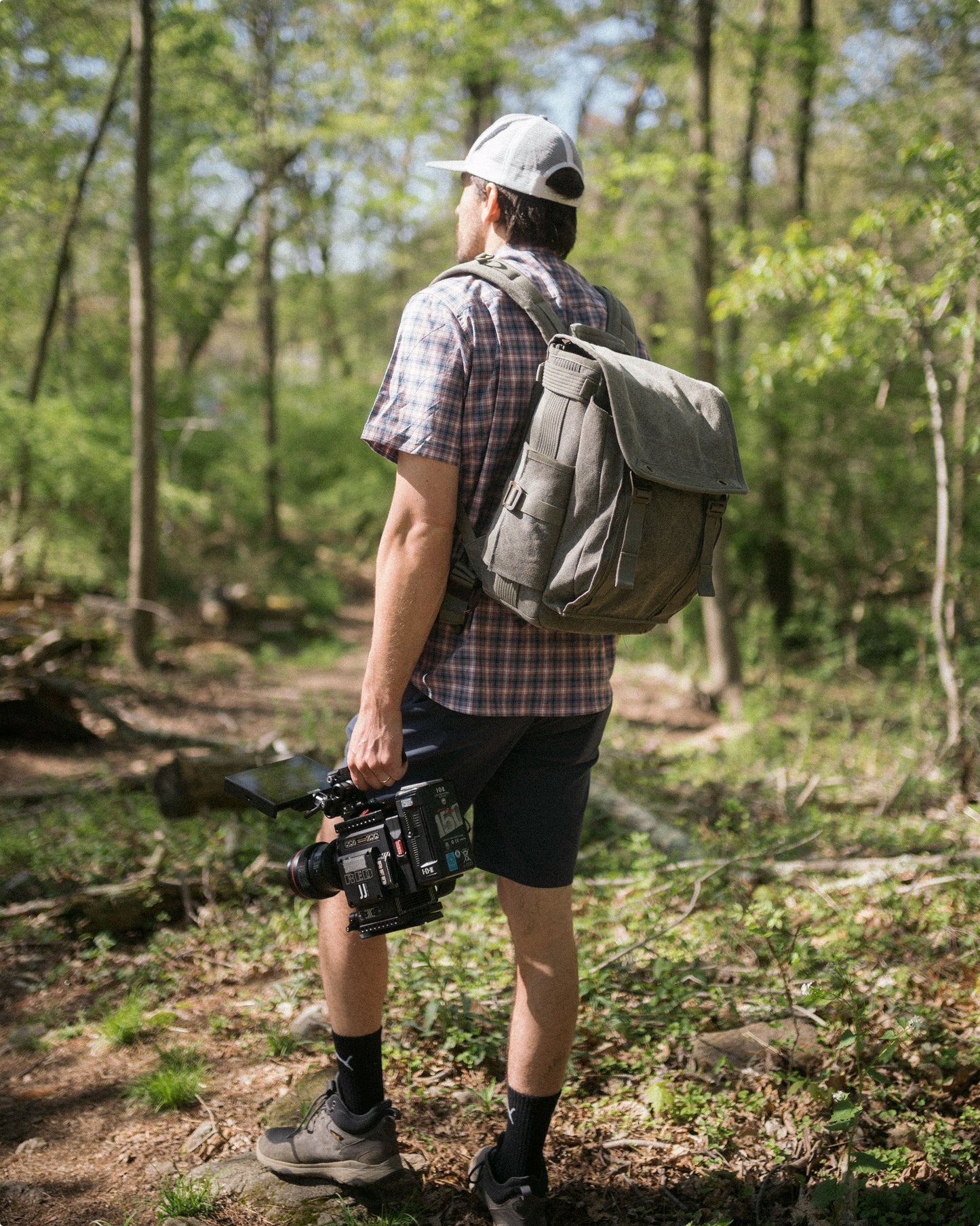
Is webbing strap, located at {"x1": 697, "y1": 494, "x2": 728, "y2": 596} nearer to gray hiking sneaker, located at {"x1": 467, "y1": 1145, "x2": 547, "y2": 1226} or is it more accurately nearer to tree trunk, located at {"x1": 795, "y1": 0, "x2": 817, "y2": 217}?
gray hiking sneaker, located at {"x1": 467, "y1": 1145, "x2": 547, "y2": 1226}

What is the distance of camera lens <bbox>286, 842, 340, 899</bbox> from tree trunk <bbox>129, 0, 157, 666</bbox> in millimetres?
5692

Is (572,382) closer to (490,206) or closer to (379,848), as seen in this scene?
(490,206)

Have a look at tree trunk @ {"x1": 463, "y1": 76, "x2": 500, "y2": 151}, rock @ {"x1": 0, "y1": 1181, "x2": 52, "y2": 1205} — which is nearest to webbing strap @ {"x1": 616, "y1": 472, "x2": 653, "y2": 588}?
rock @ {"x1": 0, "y1": 1181, "x2": 52, "y2": 1205}

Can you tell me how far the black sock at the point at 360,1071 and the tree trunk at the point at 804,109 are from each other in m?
7.96

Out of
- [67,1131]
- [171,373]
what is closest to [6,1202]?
[67,1131]

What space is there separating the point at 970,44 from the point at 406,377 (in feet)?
25.0

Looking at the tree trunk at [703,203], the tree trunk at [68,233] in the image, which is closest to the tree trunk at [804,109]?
the tree trunk at [703,203]

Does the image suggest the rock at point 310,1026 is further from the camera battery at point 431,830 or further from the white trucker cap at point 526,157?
the white trucker cap at point 526,157

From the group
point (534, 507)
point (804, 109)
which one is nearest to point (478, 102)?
point (804, 109)

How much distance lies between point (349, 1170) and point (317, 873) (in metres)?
0.67

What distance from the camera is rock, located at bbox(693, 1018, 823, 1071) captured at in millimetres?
2379

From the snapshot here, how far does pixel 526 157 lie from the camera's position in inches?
73.3

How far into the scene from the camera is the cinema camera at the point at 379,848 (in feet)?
5.90

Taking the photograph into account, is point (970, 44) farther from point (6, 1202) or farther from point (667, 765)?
point (6, 1202)
